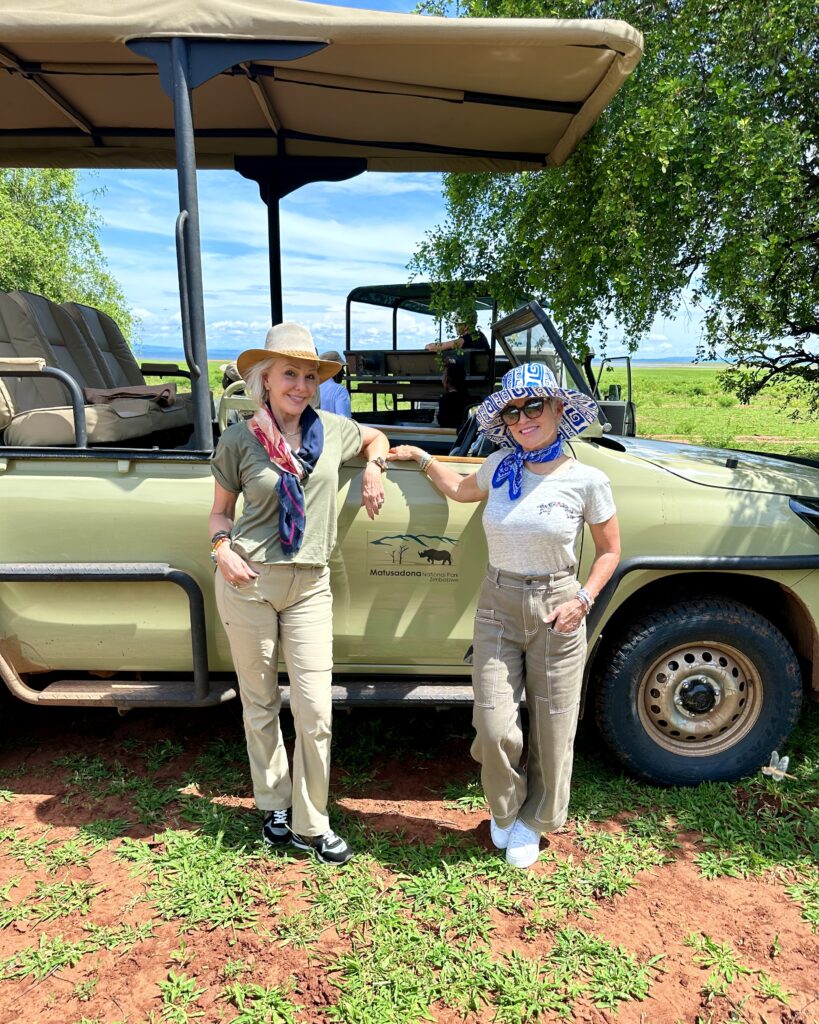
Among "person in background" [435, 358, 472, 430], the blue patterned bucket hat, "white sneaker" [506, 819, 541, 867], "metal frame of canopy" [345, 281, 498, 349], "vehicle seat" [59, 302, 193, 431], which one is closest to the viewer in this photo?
the blue patterned bucket hat

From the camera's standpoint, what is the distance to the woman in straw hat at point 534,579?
2490 millimetres

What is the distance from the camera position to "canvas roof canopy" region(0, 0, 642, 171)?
258 cm

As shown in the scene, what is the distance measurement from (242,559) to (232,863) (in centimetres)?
120

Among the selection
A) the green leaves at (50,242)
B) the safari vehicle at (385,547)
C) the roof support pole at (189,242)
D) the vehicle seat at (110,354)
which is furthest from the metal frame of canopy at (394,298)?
the green leaves at (50,242)

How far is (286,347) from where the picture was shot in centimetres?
252

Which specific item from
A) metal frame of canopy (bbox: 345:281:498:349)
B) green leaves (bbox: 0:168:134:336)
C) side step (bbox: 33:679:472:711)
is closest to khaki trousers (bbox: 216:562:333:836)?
side step (bbox: 33:679:472:711)

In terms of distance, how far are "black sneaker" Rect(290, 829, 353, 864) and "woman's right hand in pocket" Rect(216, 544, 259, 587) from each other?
1082mm

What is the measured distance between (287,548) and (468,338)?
6.01 m

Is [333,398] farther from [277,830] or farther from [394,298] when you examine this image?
[394,298]

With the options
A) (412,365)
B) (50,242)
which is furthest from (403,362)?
(50,242)

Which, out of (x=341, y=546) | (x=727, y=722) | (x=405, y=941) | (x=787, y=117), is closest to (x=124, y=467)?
(x=341, y=546)

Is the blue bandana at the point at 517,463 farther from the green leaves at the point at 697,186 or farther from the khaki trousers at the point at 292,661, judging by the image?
the green leaves at the point at 697,186

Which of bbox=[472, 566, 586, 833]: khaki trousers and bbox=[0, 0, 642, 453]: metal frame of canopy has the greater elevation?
bbox=[0, 0, 642, 453]: metal frame of canopy

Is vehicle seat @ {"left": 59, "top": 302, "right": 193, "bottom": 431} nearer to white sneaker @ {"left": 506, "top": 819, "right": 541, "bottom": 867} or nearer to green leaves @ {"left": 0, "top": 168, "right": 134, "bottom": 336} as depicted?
white sneaker @ {"left": 506, "top": 819, "right": 541, "bottom": 867}
